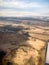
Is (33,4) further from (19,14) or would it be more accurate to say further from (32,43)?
(32,43)

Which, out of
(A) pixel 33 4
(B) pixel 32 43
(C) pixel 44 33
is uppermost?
(A) pixel 33 4

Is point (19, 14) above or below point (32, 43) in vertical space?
above

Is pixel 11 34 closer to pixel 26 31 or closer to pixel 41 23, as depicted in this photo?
pixel 26 31

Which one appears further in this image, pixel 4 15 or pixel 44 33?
pixel 4 15

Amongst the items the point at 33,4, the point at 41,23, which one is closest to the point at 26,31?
the point at 41,23

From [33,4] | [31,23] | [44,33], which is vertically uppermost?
[33,4]

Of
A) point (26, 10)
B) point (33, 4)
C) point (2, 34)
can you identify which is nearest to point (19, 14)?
point (26, 10)
